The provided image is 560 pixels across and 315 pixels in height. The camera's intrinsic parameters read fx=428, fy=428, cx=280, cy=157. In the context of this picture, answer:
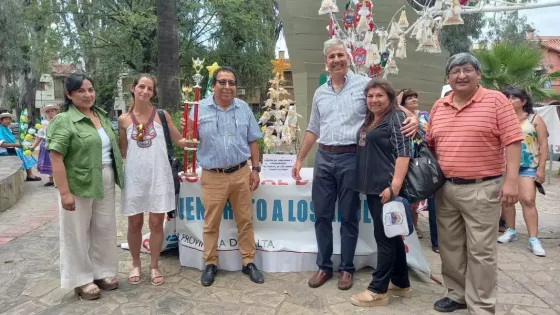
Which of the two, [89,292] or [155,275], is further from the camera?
[155,275]

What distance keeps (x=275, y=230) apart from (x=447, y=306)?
1568 millimetres

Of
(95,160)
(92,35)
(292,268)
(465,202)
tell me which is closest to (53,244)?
(95,160)

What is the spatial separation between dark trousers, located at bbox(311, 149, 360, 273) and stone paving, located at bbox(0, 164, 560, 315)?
28 centimetres

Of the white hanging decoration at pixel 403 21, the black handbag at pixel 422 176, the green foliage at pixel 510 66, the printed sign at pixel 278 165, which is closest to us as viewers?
the black handbag at pixel 422 176

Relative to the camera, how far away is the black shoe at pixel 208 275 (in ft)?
11.7

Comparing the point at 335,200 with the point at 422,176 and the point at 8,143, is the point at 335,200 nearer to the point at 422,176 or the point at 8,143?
the point at 422,176

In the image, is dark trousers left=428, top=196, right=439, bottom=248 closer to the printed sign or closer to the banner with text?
the banner with text

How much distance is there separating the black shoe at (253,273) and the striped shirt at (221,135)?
3.07 ft

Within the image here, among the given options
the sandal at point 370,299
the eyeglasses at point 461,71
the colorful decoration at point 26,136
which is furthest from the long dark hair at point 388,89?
the colorful decoration at point 26,136

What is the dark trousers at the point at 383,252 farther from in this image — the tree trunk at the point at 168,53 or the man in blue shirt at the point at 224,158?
the tree trunk at the point at 168,53

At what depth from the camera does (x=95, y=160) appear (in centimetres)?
311

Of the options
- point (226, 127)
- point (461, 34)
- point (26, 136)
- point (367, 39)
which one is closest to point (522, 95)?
point (367, 39)

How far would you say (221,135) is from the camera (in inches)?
135

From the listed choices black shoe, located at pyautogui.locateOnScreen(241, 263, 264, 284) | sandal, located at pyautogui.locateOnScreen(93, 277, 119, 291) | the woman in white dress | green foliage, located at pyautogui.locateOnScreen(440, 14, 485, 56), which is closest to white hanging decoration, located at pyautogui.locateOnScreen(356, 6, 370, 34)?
the woman in white dress
